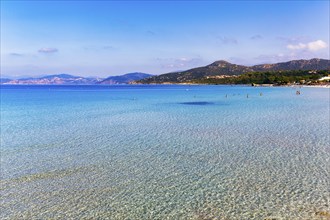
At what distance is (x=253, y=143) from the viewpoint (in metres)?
24.2

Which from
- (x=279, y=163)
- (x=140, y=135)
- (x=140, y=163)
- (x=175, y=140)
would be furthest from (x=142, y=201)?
(x=140, y=135)

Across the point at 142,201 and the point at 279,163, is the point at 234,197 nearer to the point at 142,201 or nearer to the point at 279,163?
the point at 142,201

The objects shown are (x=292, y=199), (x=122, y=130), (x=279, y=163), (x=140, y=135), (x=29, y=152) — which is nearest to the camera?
(x=292, y=199)

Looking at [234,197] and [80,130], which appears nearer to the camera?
[234,197]

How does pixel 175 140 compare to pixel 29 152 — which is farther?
pixel 175 140

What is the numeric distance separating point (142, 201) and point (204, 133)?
1722 centimetres

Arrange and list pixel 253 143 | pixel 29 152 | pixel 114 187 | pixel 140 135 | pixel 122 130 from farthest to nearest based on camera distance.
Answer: pixel 122 130, pixel 140 135, pixel 253 143, pixel 29 152, pixel 114 187

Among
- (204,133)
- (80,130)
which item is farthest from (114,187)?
(80,130)

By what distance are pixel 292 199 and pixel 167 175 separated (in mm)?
6539

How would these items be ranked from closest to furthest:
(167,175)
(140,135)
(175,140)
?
1. (167,175)
2. (175,140)
3. (140,135)

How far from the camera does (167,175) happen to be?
16.3m

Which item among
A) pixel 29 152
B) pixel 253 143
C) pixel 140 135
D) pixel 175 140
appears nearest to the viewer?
pixel 29 152

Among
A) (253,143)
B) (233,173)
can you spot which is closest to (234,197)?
(233,173)

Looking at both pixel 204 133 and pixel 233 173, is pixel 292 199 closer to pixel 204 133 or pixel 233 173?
pixel 233 173
